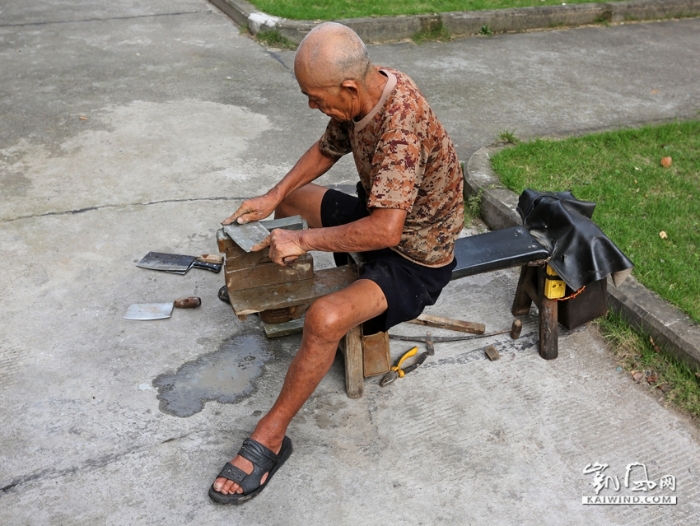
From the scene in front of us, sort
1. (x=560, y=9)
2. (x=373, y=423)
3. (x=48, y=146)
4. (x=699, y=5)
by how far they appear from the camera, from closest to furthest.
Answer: (x=373, y=423), (x=48, y=146), (x=560, y=9), (x=699, y=5)

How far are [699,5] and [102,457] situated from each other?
828cm

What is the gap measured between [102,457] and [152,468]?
0.66 feet

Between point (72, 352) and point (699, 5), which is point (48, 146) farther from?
point (699, 5)

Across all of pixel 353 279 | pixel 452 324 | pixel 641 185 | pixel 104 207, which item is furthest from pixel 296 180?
pixel 641 185

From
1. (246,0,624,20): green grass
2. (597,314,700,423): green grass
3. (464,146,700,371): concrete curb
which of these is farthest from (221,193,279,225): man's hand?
(246,0,624,20): green grass

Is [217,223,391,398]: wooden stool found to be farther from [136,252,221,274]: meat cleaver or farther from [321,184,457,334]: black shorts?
[136,252,221,274]: meat cleaver

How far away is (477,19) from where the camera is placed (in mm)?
7344

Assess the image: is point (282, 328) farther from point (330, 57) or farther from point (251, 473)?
point (330, 57)

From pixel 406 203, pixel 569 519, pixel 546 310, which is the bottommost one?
pixel 569 519

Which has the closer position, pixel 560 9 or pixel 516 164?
pixel 516 164

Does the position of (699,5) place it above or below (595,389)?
above

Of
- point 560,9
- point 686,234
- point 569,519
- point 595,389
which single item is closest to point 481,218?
point 686,234

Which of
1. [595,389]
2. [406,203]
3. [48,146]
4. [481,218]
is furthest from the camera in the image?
[48,146]

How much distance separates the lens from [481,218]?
14.5 feet
